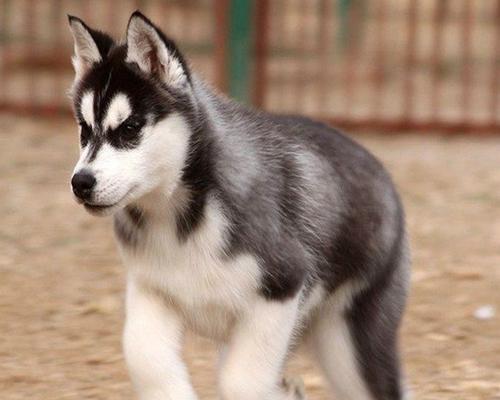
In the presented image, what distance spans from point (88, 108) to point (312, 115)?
20.0ft

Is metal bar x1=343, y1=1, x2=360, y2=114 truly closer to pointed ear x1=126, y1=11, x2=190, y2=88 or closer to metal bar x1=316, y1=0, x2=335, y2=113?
metal bar x1=316, y1=0, x2=335, y2=113

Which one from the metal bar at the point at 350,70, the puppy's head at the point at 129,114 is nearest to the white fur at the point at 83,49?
the puppy's head at the point at 129,114

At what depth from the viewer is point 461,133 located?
1030cm

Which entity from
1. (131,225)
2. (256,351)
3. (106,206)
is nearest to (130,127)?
(106,206)

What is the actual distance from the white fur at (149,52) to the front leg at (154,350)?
65 centimetres

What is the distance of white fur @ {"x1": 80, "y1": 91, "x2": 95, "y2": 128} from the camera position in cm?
429

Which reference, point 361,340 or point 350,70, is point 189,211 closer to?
point 361,340

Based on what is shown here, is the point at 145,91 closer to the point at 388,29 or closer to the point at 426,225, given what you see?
the point at 426,225

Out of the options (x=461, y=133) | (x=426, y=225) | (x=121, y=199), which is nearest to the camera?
(x=121, y=199)

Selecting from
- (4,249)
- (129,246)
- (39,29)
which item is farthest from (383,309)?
(39,29)

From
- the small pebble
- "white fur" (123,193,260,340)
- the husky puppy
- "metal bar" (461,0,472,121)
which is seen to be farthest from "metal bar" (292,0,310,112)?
"white fur" (123,193,260,340)

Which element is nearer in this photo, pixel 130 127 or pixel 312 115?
pixel 130 127

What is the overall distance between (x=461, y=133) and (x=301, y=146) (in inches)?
223

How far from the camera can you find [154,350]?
4.36 m
